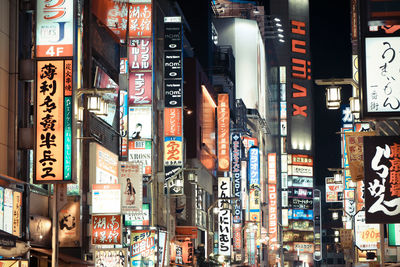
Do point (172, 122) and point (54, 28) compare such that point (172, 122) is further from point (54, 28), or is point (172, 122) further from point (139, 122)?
point (54, 28)

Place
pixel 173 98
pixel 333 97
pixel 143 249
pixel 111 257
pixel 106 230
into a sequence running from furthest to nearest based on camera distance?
1. pixel 173 98
2. pixel 143 249
3. pixel 111 257
4. pixel 106 230
5. pixel 333 97

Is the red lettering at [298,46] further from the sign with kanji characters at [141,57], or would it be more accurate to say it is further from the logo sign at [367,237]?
the logo sign at [367,237]

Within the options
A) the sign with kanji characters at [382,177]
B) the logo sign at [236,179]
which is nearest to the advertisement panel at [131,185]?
the sign with kanji characters at [382,177]

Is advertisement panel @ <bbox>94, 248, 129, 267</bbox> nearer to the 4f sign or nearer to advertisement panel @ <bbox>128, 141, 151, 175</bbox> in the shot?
the 4f sign

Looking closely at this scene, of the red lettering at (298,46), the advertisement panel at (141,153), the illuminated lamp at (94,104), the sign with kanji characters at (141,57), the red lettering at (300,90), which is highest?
the red lettering at (298,46)

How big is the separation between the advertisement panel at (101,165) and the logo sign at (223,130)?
1288 inches

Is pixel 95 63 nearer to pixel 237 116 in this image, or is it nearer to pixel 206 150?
pixel 206 150

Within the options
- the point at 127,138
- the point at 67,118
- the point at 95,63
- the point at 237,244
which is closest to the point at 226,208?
the point at 237,244

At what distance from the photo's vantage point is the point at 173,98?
140 ft

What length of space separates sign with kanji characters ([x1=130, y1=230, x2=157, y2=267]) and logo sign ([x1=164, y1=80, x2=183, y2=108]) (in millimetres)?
9774

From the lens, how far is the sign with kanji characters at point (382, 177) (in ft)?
53.2

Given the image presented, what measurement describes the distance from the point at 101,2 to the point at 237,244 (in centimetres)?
3858

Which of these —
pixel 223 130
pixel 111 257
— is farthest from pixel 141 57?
pixel 223 130

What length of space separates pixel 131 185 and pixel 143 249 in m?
7.16
